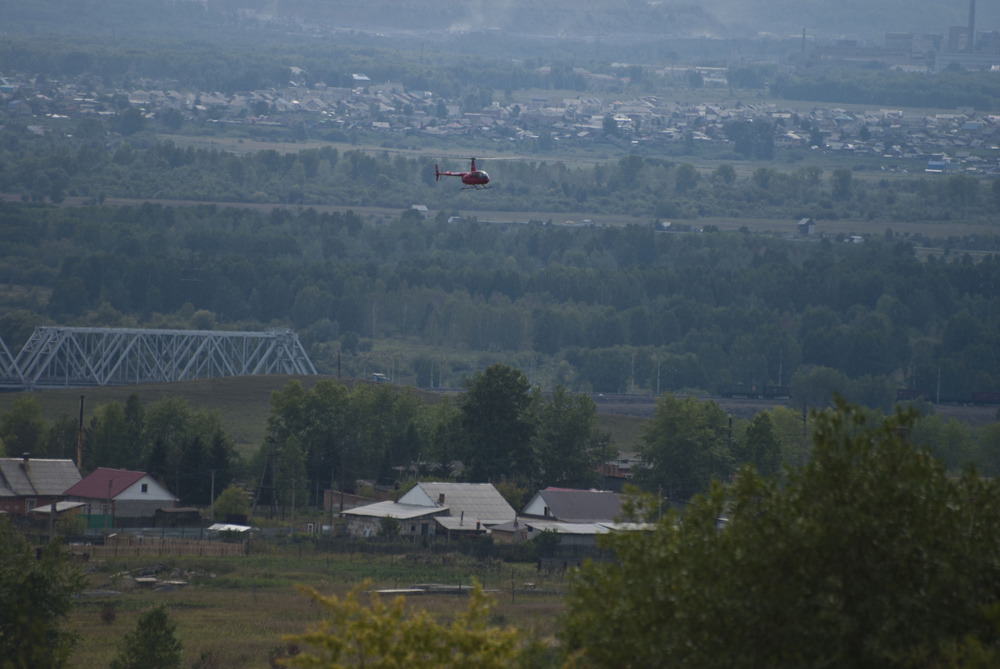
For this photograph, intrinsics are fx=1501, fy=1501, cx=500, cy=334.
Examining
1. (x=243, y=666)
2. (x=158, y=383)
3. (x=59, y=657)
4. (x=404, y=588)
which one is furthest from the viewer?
(x=158, y=383)

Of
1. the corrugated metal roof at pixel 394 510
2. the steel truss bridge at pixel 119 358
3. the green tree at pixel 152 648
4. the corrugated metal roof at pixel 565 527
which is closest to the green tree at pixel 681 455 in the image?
the corrugated metal roof at pixel 565 527

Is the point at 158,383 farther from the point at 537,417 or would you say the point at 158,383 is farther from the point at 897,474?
the point at 897,474

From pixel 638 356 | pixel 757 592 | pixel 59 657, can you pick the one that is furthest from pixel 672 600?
pixel 638 356

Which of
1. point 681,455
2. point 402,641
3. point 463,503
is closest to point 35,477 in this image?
point 463,503

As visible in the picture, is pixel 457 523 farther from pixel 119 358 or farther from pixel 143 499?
pixel 119 358

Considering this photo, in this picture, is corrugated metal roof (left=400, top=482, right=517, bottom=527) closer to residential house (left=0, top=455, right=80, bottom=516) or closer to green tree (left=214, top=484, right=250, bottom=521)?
green tree (left=214, top=484, right=250, bottom=521)

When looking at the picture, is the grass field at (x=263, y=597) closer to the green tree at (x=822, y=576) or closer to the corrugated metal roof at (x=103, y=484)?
the corrugated metal roof at (x=103, y=484)
